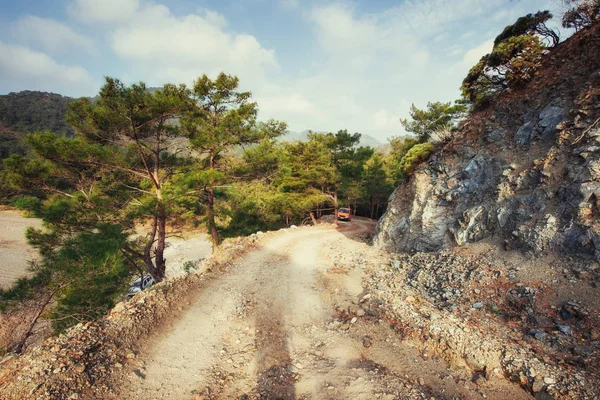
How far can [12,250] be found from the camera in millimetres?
33188

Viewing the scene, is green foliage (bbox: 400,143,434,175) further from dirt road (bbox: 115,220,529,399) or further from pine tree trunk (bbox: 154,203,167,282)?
pine tree trunk (bbox: 154,203,167,282)

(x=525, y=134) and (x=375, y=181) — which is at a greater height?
(x=525, y=134)

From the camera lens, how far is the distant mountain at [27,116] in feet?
258

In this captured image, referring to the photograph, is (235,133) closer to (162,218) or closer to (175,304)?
(162,218)

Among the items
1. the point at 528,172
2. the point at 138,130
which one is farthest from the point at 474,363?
the point at 138,130

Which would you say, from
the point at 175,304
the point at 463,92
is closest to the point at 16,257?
the point at 175,304

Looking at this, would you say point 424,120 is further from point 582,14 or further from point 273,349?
point 273,349

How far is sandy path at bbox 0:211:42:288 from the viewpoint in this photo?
1000 inches

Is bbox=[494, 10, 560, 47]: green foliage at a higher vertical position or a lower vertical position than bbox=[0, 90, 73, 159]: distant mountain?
lower

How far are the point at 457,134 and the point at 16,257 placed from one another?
158ft

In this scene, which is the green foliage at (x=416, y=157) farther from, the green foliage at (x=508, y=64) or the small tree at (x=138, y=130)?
the small tree at (x=138, y=130)

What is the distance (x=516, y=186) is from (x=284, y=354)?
392 inches

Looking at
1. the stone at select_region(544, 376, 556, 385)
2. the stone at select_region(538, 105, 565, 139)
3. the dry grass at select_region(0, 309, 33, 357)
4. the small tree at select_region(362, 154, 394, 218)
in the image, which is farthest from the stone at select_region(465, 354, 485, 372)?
the small tree at select_region(362, 154, 394, 218)

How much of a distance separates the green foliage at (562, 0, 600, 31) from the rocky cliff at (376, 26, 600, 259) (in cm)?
53
